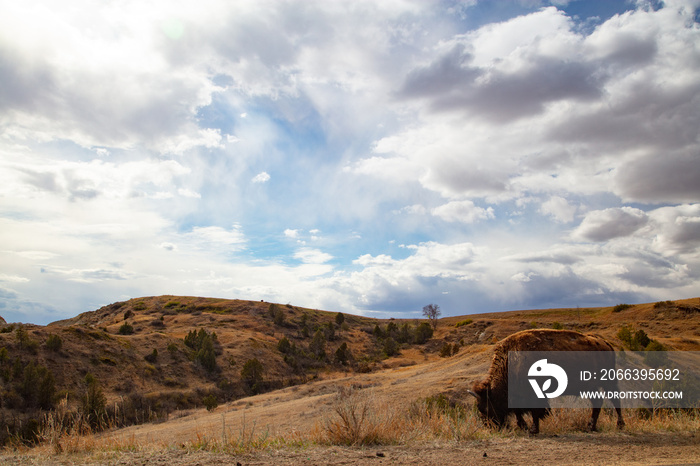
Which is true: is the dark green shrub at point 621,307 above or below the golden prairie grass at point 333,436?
above

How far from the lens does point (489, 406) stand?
30.9ft

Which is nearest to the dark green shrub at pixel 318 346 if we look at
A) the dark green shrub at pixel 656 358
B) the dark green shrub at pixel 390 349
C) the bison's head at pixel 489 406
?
the dark green shrub at pixel 390 349

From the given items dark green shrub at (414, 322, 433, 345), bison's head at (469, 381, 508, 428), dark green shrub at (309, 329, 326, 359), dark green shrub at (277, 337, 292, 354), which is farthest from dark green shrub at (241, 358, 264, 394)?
bison's head at (469, 381, 508, 428)

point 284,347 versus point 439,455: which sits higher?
point 439,455

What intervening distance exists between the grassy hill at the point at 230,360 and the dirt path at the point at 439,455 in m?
8.31

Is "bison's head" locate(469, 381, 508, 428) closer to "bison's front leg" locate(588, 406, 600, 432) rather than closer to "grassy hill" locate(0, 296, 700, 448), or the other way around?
"bison's front leg" locate(588, 406, 600, 432)

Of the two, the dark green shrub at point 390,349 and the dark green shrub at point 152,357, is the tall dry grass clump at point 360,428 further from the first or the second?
the dark green shrub at point 390,349

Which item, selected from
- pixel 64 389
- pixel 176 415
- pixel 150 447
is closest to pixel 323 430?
pixel 150 447

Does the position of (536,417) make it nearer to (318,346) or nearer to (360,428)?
(360,428)

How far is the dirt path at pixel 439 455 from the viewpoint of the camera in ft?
18.6

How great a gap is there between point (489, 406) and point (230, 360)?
3817 cm

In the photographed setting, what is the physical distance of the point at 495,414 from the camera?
364 inches

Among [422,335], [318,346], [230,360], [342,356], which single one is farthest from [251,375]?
[422,335]

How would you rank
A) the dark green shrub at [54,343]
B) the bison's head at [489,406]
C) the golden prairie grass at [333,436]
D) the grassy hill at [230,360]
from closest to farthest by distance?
the golden prairie grass at [333,436]
the bison's head at [489,406]
the grassy hill at [230,360]
the dark green shrub at [54,343]
